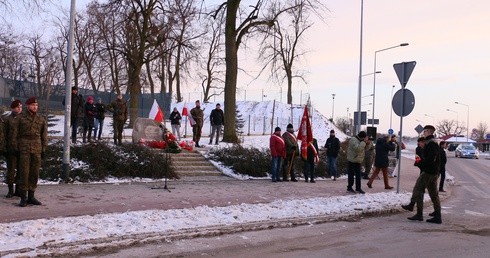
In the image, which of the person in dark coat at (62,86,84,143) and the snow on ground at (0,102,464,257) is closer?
the snow on ground at (0,102,464,257)

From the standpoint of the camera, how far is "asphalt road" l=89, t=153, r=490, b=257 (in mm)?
7855

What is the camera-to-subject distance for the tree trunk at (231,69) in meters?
23.8

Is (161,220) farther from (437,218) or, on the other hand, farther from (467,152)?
(467,152)

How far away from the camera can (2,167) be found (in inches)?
544

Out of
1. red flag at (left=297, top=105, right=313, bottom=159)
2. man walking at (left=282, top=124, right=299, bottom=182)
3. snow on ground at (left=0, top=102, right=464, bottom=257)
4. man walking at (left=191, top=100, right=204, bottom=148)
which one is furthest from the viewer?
man walking at (left=191, top=100, right=204, bottom=148)

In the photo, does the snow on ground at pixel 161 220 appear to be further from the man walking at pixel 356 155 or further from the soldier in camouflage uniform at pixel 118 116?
the soldier in camouflage uniform at pixel 118 116

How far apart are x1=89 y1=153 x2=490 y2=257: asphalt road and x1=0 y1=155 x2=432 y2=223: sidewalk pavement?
2.36 m

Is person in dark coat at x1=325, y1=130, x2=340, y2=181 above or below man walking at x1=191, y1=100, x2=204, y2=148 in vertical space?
below

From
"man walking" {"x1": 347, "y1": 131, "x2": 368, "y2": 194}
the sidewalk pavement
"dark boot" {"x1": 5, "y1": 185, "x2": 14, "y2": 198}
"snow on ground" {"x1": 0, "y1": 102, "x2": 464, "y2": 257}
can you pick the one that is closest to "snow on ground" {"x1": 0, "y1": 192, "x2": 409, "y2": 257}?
"snow on ground" {"x1": 0, "y1": 102, "x2": 464, "y2": 257}

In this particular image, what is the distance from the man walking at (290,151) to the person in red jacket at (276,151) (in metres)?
0.31

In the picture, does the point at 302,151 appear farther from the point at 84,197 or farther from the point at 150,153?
the point at 84,197

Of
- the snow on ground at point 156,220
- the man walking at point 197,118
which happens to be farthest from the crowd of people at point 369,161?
the man walking at point 197,118

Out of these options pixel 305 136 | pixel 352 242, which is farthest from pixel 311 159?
pixel 352 242

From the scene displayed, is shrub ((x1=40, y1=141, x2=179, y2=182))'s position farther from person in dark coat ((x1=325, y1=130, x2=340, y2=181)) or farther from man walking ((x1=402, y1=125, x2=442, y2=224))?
man walking ((x1=402, y1=125, x2=442, y2=224))
